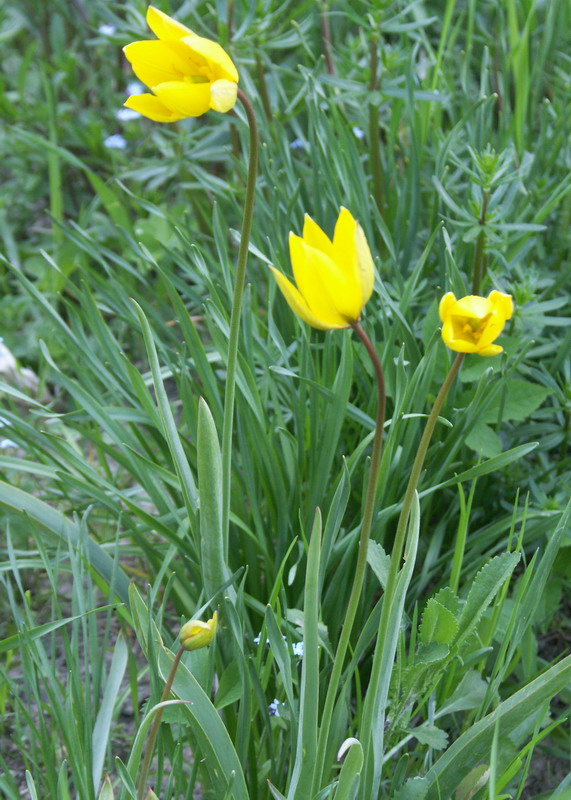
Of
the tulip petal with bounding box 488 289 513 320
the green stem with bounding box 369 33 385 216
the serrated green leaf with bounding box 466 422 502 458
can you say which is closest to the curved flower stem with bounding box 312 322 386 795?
the tulip petal with bounding box 488 289 513 320

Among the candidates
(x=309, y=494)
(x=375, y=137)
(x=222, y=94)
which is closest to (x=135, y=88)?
(x=375, y=137)

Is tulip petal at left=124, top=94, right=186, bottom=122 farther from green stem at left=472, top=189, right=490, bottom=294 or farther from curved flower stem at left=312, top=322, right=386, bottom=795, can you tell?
green stem at left=472, top=189, right=490, bottom=294

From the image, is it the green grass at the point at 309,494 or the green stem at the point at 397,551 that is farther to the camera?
the green grass at the point at 309,494

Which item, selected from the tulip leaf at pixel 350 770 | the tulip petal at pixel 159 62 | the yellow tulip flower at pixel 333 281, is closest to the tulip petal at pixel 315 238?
the yellow tulip flower at pixel 333 281

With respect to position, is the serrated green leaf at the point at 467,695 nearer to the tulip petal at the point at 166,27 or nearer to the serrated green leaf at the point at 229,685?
the serrated green leaf at the point at 229,685

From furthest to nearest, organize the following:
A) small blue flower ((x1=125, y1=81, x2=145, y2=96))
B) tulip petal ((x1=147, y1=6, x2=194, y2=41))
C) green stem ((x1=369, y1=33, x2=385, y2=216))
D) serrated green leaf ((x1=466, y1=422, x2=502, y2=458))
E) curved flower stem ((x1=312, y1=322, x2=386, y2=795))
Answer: small blue flower ((x1=125, y1=81, x2=145, y2=96)) < green stem ((x1=369, y1=33, x2=385, y2=216)) < serrated green leaf ((x1=466, y1=422, x2=502, y2=458)) < tulip petal ((x1=147, y1=6, x2=194, y2=41)) < curved flower stem ((x1=312, y1=322, x2=386, y2=795))

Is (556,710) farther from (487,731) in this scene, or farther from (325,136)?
(325,136)
